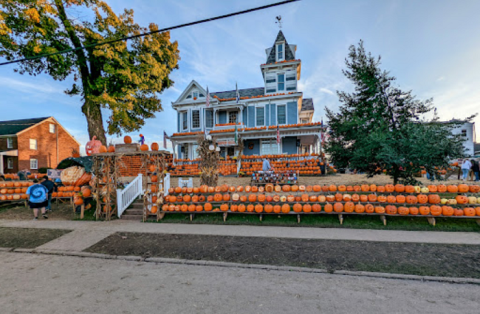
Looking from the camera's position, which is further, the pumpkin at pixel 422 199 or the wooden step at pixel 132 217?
the wooden step at pixel 132 217

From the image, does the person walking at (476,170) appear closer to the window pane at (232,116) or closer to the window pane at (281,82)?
the window pane at (281,82)

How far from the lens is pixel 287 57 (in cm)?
2464

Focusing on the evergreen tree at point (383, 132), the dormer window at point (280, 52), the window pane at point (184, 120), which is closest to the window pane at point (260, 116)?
the dormer window at point (280, 52)

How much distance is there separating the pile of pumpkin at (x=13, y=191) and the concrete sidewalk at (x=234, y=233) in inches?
134

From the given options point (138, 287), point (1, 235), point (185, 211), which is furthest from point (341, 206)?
point (1, 235)

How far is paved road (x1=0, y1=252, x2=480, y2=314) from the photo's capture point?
9.76 feet

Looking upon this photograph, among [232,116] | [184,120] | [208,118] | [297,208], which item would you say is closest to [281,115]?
[232,116]

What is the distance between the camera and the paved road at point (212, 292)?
2975mm

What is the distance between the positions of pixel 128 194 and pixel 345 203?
Answer: 8486mm

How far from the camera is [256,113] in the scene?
81.7 feet

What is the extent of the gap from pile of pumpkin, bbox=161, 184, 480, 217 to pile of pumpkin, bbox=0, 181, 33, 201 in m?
A: 8.36

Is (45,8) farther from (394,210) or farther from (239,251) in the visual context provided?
(394,210)

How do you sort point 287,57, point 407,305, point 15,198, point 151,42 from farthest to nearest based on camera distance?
point 287,57, point 151,42, point 15,198, point 407,305

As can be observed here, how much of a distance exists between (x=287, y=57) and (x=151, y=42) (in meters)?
14.3
